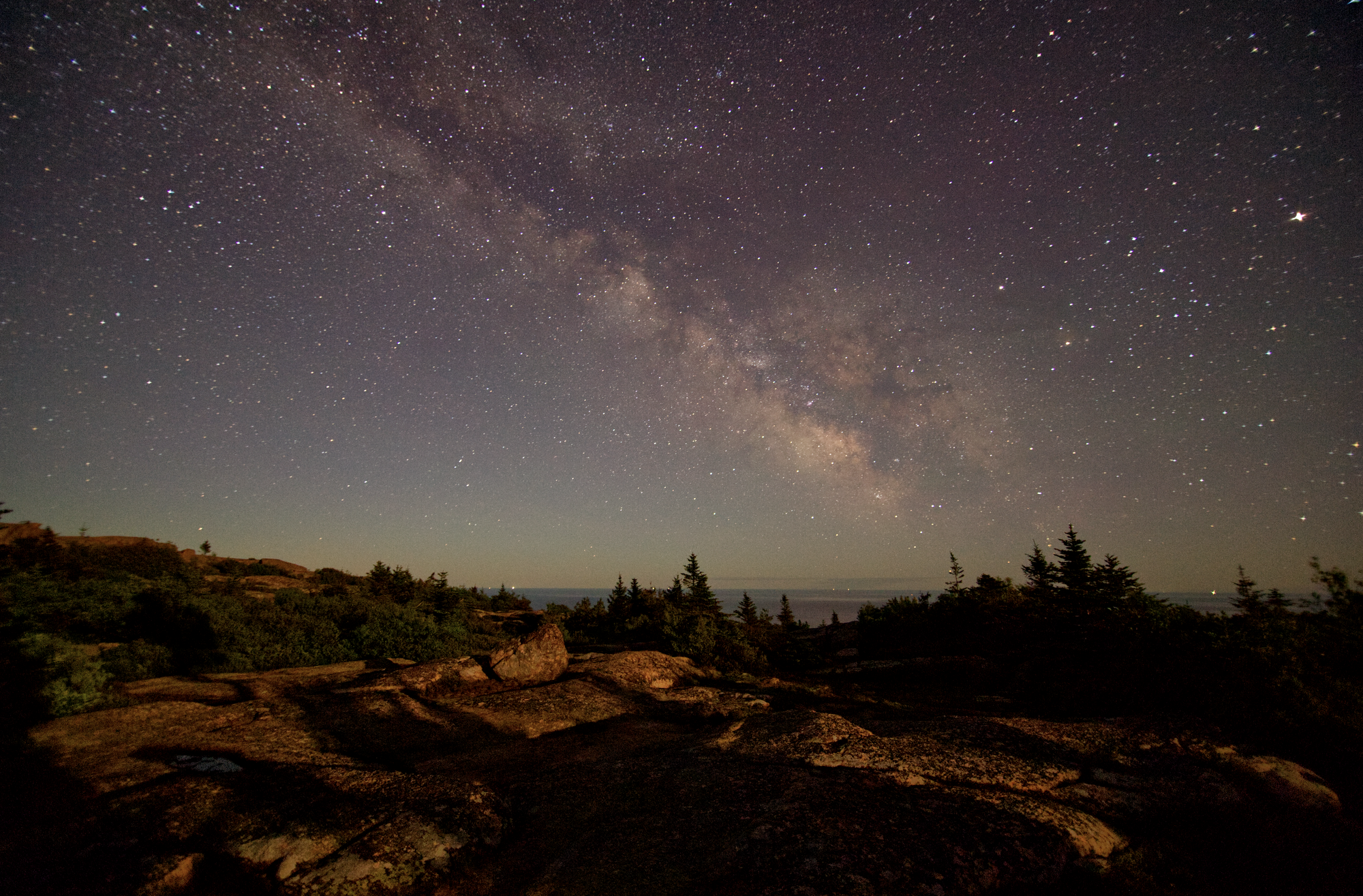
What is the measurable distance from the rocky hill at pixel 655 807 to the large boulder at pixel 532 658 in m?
2.94

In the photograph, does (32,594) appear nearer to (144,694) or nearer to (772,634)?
(144,694)

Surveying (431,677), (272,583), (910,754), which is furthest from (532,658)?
(272,583)

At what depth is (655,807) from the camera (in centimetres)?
662

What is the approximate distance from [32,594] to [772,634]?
29.3 meters

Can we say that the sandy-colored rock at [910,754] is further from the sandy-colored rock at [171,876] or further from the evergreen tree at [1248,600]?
the evergreen tree at [1248,600]

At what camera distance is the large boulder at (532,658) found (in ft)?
46.0

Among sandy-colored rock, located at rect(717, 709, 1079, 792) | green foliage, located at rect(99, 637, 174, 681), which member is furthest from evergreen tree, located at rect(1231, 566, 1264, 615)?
green foliage, located at rect(99, 637, 174, 681)

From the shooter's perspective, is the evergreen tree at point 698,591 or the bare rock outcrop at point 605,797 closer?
the bare rock outcrop at point 605,797

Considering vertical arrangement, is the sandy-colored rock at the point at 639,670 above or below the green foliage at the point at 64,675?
below

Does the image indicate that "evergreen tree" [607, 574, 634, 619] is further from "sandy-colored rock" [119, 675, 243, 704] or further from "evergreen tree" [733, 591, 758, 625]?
"sandy-colored rock" [119, 675, 243, 704]

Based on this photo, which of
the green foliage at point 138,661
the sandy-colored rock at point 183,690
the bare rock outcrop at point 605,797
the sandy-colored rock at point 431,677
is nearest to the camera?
the bare rock outcrop at point 605,797

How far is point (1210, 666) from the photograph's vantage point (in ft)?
40.2

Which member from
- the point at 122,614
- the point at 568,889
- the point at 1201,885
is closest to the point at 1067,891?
the point at 1201,885

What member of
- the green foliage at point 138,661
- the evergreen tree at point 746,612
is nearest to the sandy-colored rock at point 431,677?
the green foliage at point 138,661
